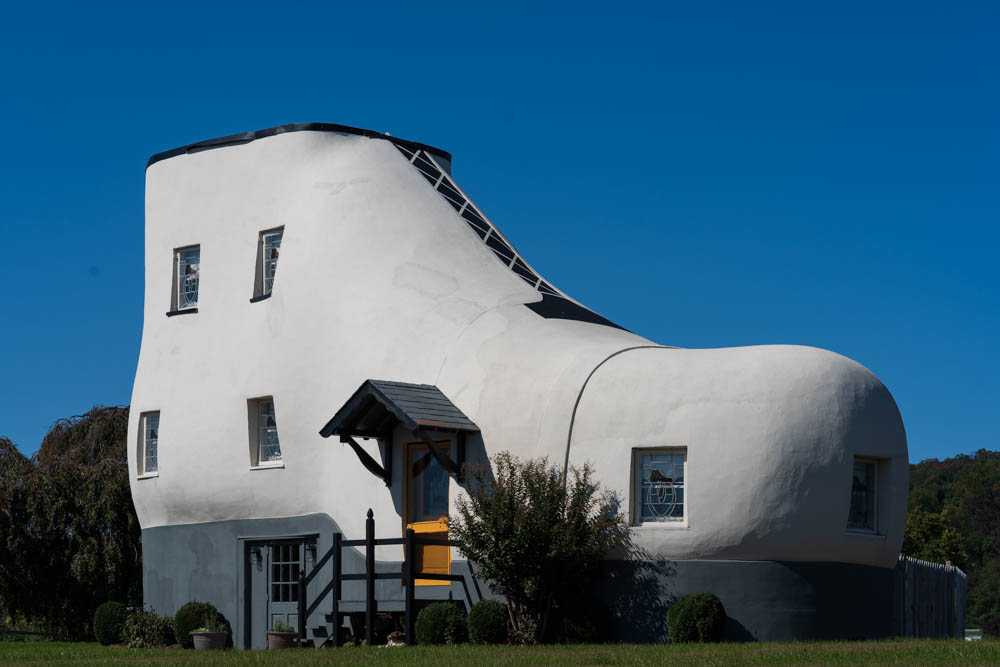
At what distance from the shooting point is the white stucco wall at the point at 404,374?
19.6m

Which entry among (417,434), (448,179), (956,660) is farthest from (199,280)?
(956,660)

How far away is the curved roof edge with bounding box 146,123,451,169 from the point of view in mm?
26250

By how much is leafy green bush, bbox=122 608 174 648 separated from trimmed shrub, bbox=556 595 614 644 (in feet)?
32.0

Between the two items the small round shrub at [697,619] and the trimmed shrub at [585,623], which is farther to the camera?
the trimmed shrub at [585,623]

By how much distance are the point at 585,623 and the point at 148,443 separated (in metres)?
12.0

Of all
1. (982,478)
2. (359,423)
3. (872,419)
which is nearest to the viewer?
(872,419)

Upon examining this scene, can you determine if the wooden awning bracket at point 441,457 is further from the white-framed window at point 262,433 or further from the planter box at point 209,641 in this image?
the planter box at point 209,641

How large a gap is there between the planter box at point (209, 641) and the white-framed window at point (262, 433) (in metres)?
3.28

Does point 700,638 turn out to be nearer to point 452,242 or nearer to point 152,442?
point 452,242

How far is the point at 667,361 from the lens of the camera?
20.5 meters

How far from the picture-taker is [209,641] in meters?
23.8

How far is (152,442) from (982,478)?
53.9 m

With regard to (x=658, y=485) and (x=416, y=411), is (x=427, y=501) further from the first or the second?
(x=658, y=485)

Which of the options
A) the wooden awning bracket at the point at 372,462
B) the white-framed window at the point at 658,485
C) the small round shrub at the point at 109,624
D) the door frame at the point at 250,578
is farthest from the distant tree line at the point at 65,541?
the white-framed window at the point at 658,485
